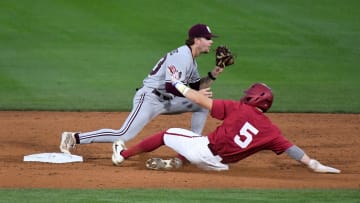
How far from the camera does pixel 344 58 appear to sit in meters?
19.4

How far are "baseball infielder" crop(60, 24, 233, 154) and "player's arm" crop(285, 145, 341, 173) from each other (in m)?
1.50

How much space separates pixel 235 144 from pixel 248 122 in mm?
278

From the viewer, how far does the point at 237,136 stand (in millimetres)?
10523

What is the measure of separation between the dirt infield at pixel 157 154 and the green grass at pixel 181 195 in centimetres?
39

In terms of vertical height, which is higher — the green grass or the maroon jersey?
the maroon jersey

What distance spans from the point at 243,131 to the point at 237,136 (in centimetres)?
8

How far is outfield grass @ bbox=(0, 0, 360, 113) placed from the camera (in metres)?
16.4

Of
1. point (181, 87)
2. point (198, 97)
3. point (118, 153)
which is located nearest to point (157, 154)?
point (118, 153)

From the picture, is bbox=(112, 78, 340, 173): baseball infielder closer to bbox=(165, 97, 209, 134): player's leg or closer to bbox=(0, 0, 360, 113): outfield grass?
bbox=(165, 97, 209, 134): player's leg

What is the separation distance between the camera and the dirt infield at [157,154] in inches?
409

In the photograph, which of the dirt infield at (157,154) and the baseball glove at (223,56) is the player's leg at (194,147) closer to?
the dirt infield at (157,154)

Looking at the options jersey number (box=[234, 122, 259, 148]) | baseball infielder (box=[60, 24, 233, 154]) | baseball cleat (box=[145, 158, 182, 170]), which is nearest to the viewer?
jersey number (box=[234, 122, 259, 148])

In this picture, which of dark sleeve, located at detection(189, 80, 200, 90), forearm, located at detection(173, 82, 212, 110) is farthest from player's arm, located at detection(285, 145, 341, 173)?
dark sleeve, located at detection(189, 80, 200, 90)

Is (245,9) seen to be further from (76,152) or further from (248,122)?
(248,122)
